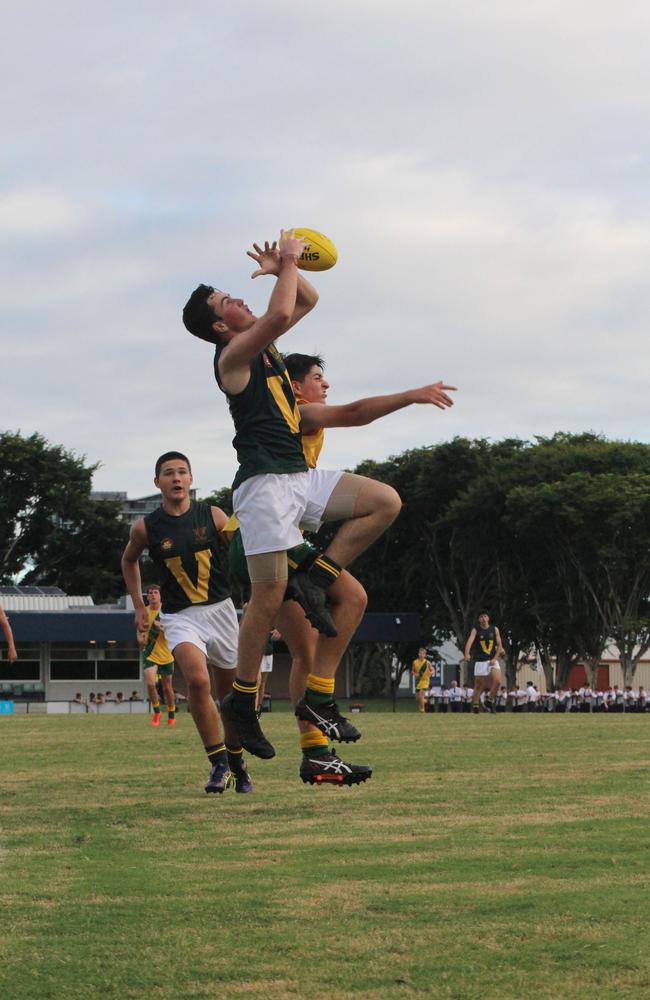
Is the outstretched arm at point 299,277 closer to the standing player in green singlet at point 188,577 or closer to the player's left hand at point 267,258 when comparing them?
the player's left hand at point 267,258

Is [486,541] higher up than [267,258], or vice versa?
[486,541]

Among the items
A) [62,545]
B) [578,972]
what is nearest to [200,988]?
[578,972]

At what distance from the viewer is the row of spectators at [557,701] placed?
6241cm

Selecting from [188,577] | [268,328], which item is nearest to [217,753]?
[188,577]

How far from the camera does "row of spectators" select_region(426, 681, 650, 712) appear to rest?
62406mm

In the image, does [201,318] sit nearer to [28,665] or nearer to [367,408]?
[367,408]

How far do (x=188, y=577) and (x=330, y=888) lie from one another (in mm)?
5915

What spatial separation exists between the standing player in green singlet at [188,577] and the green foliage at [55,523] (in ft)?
205

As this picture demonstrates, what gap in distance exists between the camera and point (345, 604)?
923 centimetres

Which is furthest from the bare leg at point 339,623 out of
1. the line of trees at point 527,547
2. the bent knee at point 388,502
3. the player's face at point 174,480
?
the line of trees at point 527,547

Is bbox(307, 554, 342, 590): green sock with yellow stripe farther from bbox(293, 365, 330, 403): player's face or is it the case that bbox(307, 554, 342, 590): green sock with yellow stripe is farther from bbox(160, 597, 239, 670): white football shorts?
bbox(160, 597, 239, 670): white football shorts

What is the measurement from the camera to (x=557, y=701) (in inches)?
2505

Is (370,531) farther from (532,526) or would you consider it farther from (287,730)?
(532,526)

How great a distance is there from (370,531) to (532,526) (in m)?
54.9
